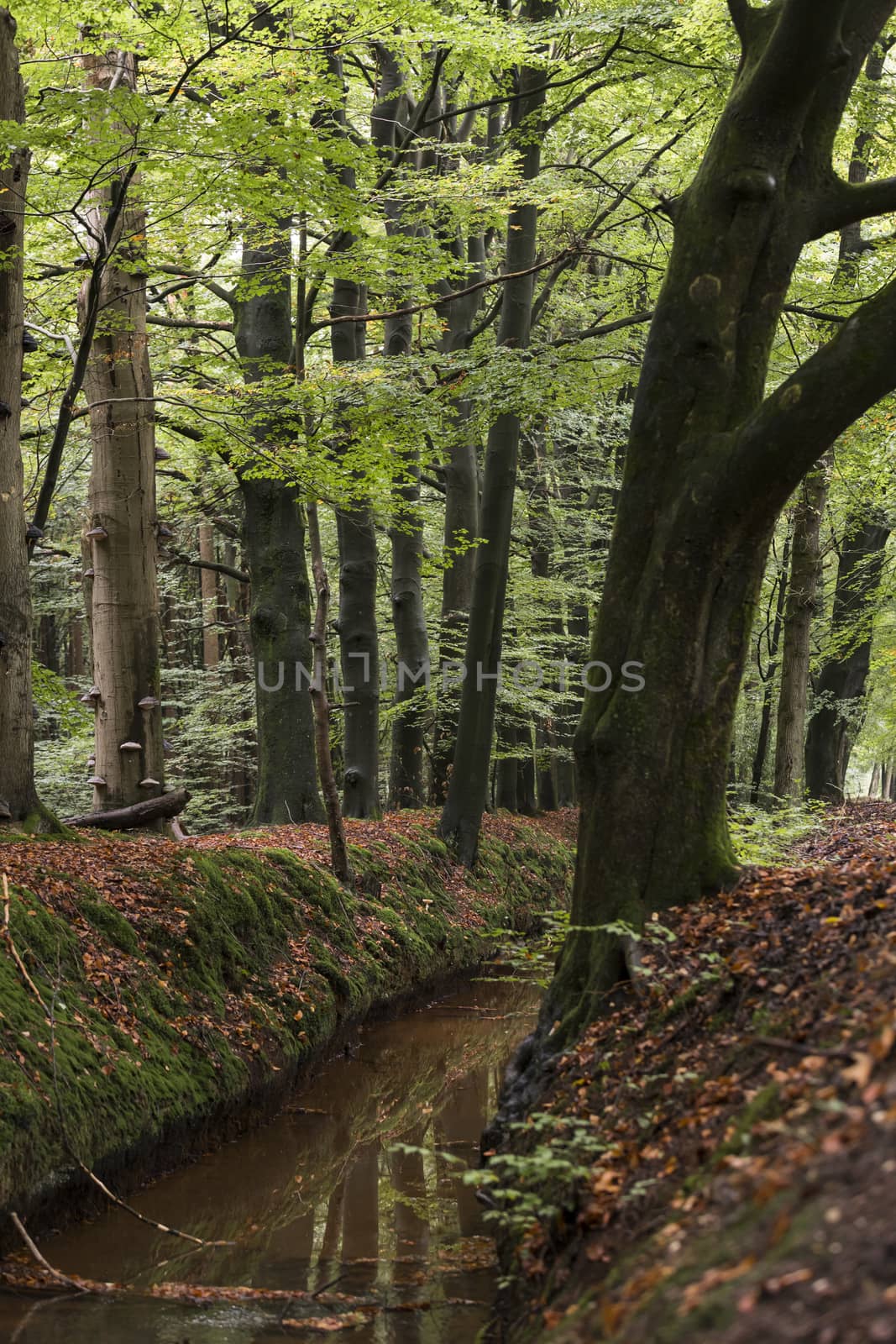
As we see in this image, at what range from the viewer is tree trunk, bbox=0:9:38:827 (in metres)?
8.05

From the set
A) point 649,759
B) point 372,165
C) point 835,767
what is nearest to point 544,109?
point 372,165

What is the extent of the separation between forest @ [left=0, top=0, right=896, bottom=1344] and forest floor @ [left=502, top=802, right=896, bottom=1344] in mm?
18

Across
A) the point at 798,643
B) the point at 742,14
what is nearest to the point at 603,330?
the point at 798,643

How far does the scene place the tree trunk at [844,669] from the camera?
66.4ft

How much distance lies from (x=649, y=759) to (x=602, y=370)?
10614 millimetres

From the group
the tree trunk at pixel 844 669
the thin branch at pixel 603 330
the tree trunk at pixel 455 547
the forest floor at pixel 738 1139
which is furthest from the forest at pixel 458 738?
the tree trunk at pixel 844 669

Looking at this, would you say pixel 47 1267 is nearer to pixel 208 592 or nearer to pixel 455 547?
pixel 455 547

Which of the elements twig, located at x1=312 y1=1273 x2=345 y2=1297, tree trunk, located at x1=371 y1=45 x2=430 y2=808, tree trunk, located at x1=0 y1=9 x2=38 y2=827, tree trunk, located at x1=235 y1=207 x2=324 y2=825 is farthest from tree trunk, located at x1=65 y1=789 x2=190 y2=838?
tree trunk, located at x1=371 y1=45 x2=430 y2=808

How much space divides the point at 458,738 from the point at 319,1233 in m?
8.36

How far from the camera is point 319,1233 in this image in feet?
19.4

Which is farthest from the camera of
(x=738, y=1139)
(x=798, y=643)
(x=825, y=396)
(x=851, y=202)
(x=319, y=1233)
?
(x=798, y=643)

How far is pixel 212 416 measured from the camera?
37.9 feet

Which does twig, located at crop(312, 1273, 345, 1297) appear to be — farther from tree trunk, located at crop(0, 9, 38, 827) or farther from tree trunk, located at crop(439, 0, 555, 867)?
tree trunk, located at crop(439, 0, 555, 867)

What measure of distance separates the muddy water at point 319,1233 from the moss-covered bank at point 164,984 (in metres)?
0.33
